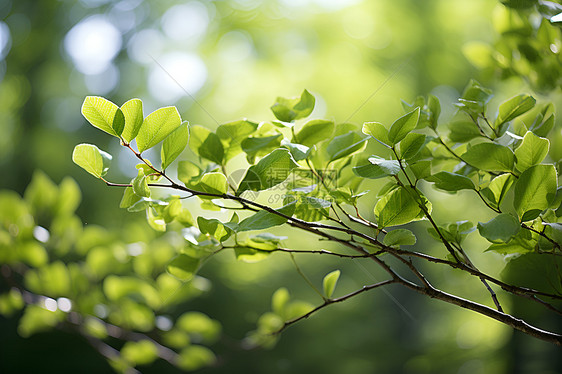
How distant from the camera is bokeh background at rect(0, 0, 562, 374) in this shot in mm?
1812

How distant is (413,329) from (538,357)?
0.61 metres

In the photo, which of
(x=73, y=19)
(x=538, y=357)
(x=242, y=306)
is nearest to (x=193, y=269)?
(x=538, y=357)

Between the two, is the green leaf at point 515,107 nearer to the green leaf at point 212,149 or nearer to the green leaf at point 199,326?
the green leaf at point 212,149

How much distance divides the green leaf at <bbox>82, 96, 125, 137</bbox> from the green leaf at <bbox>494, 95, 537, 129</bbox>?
8.0 inches

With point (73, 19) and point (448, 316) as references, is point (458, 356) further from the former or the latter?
point (73, 19)

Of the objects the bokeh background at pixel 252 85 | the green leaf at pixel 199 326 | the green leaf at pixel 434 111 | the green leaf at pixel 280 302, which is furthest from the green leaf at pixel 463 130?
the bokeh background at pixel 252 85

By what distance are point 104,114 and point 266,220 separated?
9 cm

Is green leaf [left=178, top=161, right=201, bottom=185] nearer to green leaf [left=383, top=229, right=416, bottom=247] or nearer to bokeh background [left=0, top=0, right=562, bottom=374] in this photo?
green leaf [left=383, top=229, right=416, bottom=247]

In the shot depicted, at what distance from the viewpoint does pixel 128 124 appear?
197 mm

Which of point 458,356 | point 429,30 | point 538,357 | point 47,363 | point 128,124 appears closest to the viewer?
point 128,124

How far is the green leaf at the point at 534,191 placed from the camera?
0.18 m

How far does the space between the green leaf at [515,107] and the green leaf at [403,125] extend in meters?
0.08

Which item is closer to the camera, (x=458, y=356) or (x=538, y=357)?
(x=538, y=357)

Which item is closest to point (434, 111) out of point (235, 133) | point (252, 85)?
point (235, 133)
